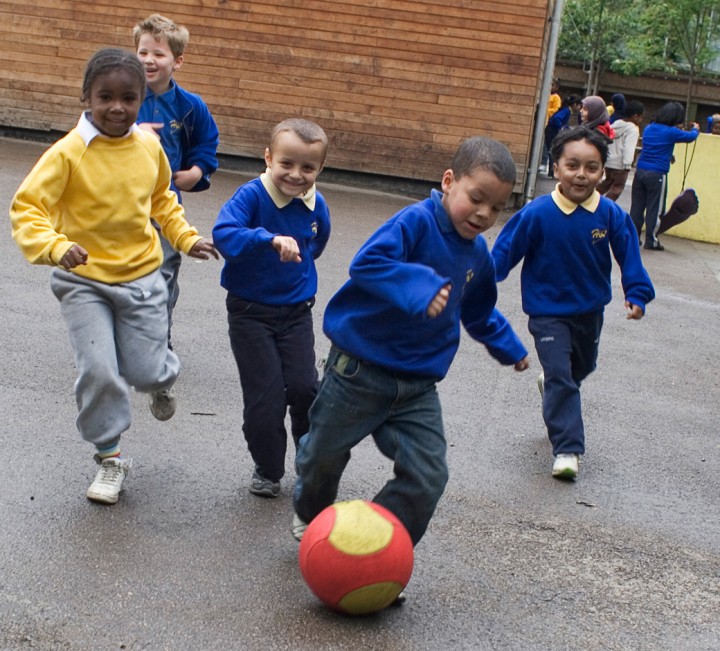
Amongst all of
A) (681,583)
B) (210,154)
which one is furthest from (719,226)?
(681,583)

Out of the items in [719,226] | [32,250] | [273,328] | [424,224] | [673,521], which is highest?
[424,224]

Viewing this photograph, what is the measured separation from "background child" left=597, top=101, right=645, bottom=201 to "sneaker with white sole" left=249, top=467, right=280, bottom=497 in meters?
12.3

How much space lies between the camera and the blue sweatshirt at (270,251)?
15.9ft

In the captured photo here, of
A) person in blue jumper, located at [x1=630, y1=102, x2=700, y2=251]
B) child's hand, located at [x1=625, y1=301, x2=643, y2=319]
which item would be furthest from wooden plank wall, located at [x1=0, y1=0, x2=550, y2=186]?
child's hand, located at [x1=625, y1=301, x2=643, y2=319]

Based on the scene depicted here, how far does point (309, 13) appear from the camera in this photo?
1722cm

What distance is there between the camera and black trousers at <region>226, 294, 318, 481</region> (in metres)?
4.92

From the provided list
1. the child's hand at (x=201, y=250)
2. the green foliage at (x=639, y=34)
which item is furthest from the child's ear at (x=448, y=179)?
the green foliage at (x=639, y=34)

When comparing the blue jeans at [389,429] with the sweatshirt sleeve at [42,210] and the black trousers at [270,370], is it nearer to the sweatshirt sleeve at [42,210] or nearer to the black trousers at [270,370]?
the black trousers at [270,370]

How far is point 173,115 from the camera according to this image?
6281mm

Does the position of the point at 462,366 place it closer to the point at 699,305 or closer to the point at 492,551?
the point at 492,551

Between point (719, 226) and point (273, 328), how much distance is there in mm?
13613

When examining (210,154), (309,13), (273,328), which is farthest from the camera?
(309,13)

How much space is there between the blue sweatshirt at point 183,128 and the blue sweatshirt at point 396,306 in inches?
94.4

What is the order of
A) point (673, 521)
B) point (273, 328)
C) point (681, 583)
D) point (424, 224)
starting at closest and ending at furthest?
1. point (424, 224)
2. point (681, 583)
3. point (273, 328)
4. point (673, 521)
